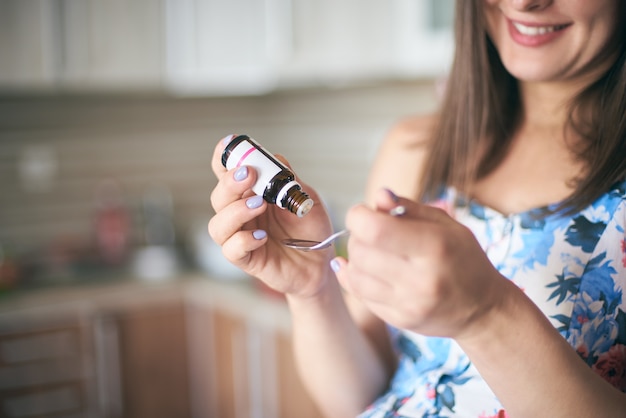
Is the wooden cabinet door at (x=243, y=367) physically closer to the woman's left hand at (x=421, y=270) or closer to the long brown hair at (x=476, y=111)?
the long brown hair at (x=476, y=111)

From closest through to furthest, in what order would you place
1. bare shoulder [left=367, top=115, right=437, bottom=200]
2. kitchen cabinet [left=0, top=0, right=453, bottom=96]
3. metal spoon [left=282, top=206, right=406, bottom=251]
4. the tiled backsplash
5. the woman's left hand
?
the woman's left hand < metal spoon [left=282, top=206, right=406, bottom=251] < bare shoulder [left=367, top=115, right=437, bottom=200] < kitchen cabinet [left=0, top=0, right=453, bottom=96] < the tiled backsplash

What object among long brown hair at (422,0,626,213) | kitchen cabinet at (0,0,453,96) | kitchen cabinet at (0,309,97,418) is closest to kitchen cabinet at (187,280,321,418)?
kitchen cabinet at (0,309,97,418)

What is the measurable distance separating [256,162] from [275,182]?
1.3 inches

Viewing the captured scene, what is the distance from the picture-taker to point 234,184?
0.80m

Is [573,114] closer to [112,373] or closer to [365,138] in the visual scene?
[365,138]

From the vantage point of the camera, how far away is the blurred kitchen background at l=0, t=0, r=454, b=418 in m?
2.39

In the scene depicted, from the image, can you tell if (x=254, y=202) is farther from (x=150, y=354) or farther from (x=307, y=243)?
(x=150, y=354)

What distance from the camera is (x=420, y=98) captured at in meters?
2.56

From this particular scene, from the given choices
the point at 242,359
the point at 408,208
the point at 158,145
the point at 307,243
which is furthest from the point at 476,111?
the point at 158,145

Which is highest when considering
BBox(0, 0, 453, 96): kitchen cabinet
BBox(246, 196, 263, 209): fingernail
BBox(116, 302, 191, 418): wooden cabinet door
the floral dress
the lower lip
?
BBox(0, 0, 453, 96): kitchen cabinet

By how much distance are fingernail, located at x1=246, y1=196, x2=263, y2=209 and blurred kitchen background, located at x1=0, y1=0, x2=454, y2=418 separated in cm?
132

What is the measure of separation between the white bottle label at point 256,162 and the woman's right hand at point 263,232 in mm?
11

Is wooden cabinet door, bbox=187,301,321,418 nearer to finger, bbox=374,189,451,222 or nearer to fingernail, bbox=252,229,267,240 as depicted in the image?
fingernail, bbox=252,229,267,240

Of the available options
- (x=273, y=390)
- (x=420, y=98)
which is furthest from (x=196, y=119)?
(x=273, y=390)
